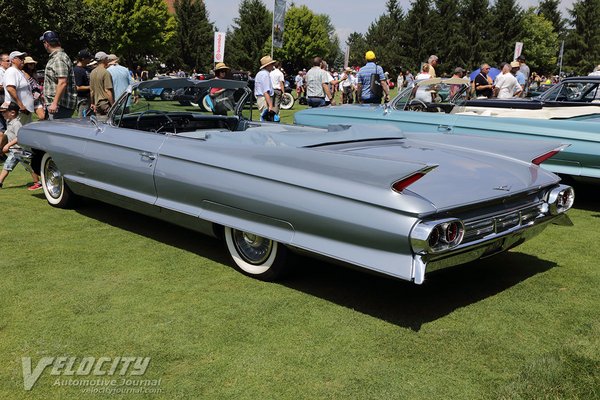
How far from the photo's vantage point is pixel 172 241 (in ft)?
16.1

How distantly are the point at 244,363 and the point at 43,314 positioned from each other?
134 centimetres

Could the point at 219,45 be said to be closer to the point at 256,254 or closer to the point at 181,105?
the point at 181,105

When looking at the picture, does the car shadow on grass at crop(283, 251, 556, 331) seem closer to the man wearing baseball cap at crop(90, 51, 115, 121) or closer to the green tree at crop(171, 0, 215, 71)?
the man wearing baseball cap at crop(90, 51, 115, 121)

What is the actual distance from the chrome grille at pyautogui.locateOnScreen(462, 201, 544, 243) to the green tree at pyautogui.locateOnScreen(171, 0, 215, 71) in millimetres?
61483

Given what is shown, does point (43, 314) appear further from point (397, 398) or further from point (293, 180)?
point (397, 398)

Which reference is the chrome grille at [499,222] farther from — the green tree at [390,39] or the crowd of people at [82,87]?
the green tree at [390,39]

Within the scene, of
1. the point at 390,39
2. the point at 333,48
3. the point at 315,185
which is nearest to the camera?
the point at 315,185

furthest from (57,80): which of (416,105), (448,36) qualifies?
(448,36)

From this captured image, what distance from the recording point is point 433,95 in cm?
754

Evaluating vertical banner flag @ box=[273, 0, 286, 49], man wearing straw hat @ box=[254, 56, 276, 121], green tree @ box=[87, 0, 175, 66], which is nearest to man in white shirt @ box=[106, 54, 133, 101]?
man wearing straw hat @ box=[254, 56, 276, 121]

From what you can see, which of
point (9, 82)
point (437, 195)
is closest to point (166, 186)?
point (437, 195)

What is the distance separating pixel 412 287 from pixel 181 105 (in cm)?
264

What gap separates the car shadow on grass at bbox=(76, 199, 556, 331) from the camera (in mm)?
3588

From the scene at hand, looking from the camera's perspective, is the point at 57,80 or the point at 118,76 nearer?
the point at 57,80
